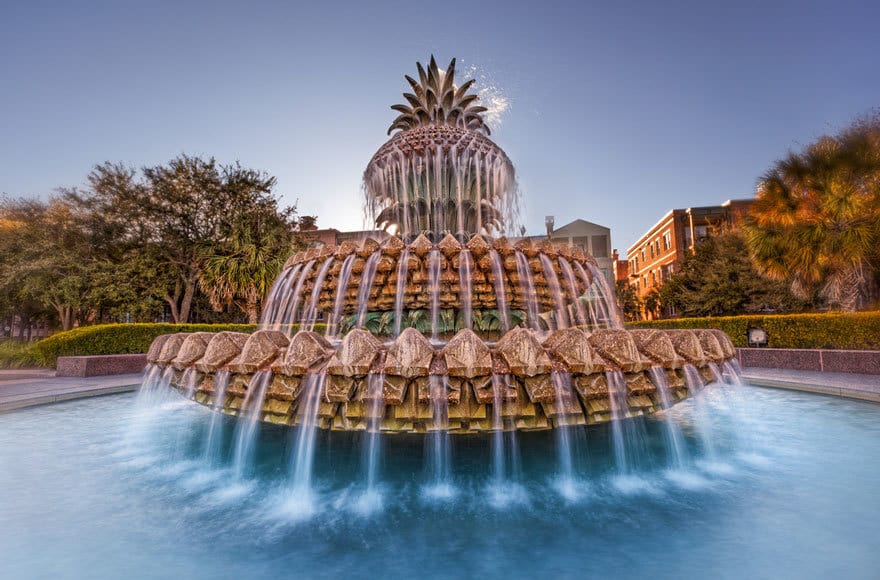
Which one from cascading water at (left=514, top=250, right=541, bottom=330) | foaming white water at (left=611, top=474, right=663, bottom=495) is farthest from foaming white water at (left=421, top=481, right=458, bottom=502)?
cascading water at (left=514, top=250, right=541, bottom=330)

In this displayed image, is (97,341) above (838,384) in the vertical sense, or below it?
above

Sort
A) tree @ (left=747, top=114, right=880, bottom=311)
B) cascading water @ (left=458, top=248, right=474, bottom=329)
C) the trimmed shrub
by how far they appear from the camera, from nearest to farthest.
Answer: cascading water @ (left=458, top=248, right=474, bottom=329)
tree @ (left=747, top=114, right=880, bottom=311)
the trimmed shrub

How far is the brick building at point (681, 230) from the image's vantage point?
41.7 m

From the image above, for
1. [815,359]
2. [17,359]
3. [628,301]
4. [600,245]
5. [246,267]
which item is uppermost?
[600,245]

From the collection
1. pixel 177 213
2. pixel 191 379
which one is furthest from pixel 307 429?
pixel 177 213

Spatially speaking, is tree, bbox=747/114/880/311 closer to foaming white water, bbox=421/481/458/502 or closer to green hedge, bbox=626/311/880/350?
green hedge, bbox=626/311/880/350

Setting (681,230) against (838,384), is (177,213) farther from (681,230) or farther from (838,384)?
(681,230)

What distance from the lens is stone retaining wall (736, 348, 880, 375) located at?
432 inches

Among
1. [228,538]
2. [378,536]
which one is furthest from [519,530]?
[228,538]

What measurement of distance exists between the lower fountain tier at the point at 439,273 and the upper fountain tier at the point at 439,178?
1710 mm

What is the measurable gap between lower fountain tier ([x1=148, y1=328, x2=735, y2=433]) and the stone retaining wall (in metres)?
12.5

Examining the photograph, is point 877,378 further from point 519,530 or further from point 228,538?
point 228,538

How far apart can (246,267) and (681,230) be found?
45404 millimetres

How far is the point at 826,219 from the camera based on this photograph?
14.9 metres
